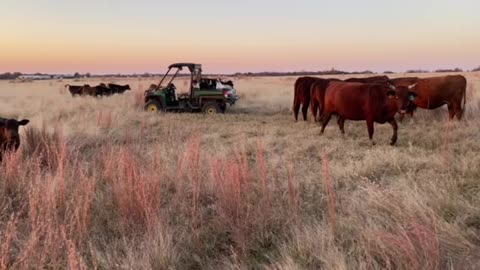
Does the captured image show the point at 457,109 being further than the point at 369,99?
Yes

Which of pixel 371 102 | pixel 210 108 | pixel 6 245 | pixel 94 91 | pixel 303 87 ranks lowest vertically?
pixel 210 108

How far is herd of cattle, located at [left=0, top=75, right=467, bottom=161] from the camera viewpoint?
385 inches

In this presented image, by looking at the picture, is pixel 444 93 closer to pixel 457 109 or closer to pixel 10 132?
pixel 457 109

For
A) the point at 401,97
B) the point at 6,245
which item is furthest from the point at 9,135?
the point at 401,97

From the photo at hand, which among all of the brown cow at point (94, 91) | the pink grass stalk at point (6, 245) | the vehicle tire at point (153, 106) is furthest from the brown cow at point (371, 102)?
the brown cow at point (94, 91)

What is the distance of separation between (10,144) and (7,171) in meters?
2.34

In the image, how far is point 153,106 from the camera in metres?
17.6

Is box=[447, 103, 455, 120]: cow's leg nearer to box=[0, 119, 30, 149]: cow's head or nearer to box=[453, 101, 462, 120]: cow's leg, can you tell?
box=[453, 101, 462, 120]: cow's leg

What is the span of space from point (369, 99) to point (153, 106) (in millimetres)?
9730

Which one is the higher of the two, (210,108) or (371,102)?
(371,102)

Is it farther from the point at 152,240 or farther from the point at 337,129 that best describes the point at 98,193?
the point at 337,129

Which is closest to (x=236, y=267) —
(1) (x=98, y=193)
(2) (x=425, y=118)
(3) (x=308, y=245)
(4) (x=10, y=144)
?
(3) (x=308, y=245)

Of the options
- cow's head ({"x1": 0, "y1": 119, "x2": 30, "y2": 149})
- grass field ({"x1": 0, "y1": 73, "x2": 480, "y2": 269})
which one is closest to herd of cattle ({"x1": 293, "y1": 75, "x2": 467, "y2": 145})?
grass field ({"x1": 0, "y1": 73, "x2": 480, "y2": 269})

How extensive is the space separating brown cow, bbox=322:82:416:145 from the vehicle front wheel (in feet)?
27.1
